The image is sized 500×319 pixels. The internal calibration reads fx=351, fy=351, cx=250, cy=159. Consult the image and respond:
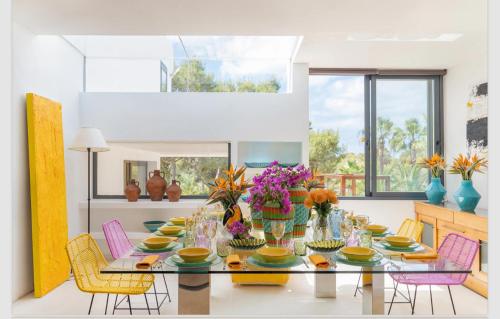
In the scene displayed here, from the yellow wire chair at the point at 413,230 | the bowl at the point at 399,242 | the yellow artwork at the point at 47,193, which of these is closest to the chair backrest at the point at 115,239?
the yellow artwork at the point at 47,193

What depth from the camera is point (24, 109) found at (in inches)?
125

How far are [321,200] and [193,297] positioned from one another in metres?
0.92

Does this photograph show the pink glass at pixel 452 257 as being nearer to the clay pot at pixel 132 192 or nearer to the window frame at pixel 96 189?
the window frame at pixel 96 189

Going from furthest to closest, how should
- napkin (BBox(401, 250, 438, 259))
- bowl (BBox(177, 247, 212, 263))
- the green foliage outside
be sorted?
the green foliage outside, napkin (BBox(401, 250, 438, 259)), bowl (BBox(177, 247, 212, 263))

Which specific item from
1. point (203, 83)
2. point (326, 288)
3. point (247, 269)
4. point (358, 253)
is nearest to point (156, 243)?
point (247, 269)

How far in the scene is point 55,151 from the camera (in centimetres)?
353

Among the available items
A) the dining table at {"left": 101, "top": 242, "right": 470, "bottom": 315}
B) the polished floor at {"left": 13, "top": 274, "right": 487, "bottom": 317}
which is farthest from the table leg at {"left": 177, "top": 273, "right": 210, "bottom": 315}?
the polished floor at {"left": 13, "top": 274, "right": 487, "bottom": 317}

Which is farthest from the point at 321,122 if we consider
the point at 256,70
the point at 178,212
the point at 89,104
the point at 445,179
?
the point at 89,104

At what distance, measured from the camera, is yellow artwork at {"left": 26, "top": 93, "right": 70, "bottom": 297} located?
3160 mm

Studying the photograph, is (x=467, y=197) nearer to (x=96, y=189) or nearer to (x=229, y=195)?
(x=229, y=195)

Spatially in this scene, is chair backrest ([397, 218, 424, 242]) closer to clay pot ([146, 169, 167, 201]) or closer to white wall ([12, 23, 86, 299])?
clay pot ([146, 169, 167, 201])

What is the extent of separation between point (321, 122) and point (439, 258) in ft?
9.86

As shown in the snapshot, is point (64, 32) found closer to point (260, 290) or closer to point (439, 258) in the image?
point (260, 290)

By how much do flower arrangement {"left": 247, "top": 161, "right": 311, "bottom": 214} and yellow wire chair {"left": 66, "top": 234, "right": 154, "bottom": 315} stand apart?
3.39ft
